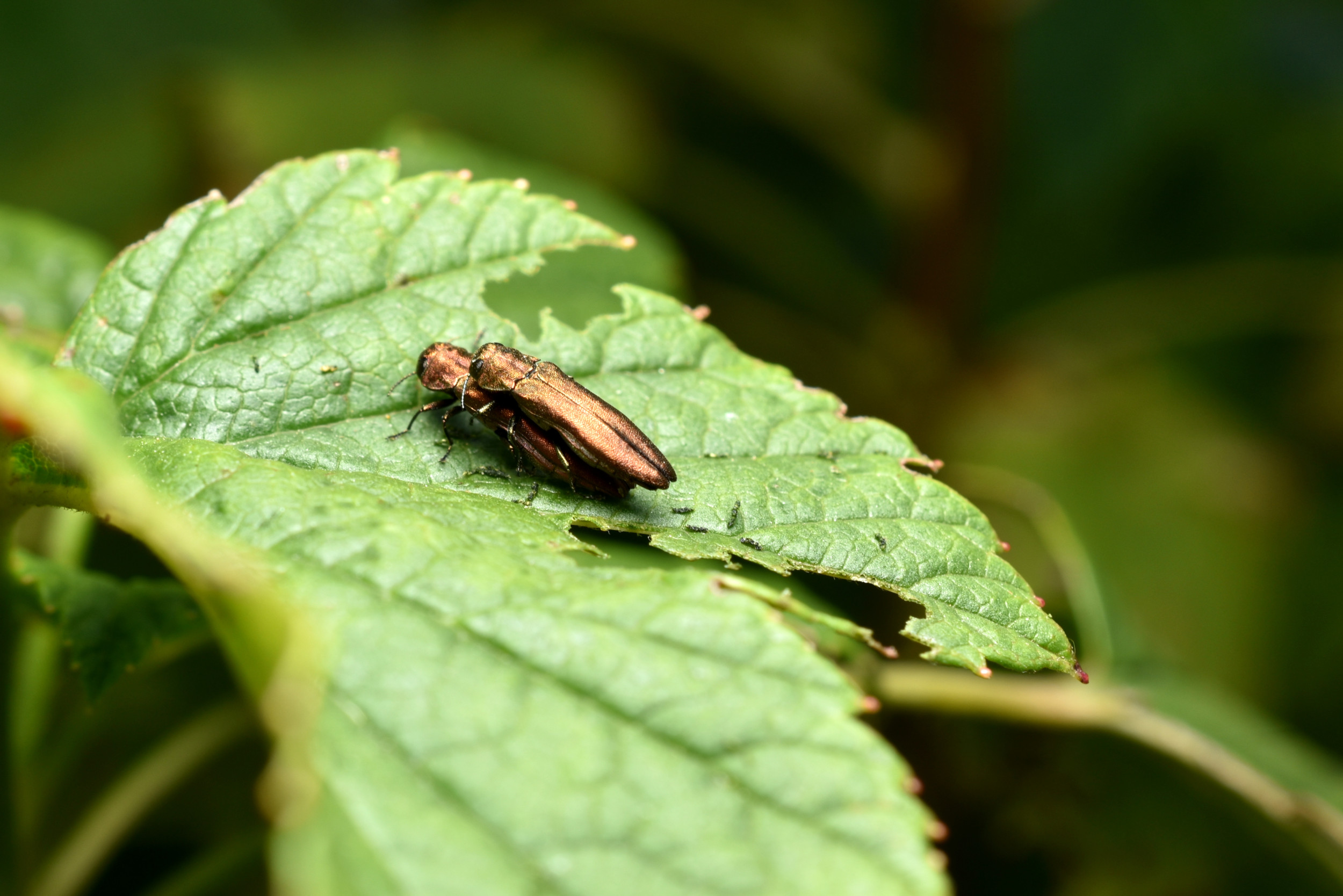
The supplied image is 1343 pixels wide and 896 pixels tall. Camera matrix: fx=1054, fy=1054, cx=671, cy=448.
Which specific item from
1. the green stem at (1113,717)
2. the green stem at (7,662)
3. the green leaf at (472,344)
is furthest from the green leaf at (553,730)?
the green stem at (1113,717)

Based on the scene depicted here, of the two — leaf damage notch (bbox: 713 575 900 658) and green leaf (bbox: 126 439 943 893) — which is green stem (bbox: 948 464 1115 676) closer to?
leaf damage notch (bbox: 713 575 900 658)

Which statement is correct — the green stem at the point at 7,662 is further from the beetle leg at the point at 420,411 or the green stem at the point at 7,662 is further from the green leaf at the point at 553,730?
the beetle leg at the point at 420,411

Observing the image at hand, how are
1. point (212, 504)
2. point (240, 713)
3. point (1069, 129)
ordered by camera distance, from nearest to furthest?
point (212, 504)
point (240, 713)
point (1069, 129)

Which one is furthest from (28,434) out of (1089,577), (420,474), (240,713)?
(1089,577)

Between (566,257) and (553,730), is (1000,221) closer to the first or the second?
(566,257)

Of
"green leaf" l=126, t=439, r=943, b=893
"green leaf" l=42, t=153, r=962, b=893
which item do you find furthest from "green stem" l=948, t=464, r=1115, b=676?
"green leaf" l=126, t=439, r=943, b=893

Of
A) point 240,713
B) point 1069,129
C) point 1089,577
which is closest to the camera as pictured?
point 240,713

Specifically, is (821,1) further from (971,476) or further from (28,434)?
(28,434)
